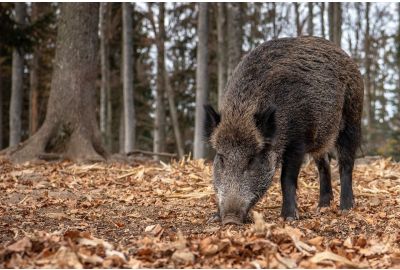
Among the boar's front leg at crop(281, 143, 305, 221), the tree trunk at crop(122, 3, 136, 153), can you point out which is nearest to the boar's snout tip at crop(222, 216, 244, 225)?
the boar's front leg at crop(281, 143, 305, 221)

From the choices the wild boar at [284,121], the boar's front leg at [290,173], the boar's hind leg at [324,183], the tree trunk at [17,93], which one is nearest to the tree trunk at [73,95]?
the boar's hind leg at [324,183]

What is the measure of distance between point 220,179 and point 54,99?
758 centimetres

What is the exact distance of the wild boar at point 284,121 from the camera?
218 inches

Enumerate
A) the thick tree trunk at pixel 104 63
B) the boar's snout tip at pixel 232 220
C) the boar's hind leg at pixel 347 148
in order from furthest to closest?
the thick tree trunk at pixel 104 63 → the boar's hind leg at pixel 347 148 → the boar's snout tip at pixel 232 220

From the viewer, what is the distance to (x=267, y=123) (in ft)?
18.8

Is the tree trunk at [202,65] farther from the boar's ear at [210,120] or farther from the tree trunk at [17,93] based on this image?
the boar's ear at [210,120]

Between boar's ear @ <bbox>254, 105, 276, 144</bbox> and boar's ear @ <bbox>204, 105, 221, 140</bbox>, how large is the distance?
0.44 metres

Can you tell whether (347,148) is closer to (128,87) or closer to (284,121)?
(284,121)

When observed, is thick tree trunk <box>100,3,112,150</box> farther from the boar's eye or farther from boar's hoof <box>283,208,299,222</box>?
the boar's eye

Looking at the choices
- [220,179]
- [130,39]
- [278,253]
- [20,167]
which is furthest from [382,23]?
[278,253]

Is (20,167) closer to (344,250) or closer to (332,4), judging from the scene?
(344,250)

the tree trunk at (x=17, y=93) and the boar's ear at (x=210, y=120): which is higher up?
the tree trunk at (x=17, y=93)

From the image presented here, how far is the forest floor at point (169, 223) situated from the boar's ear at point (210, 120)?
955 mm

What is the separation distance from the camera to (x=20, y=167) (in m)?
10.5
